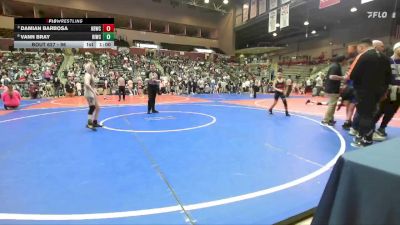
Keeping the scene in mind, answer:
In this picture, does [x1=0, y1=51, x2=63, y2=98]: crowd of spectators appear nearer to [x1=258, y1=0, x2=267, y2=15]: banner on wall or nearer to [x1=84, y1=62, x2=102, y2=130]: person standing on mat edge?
[x1=84, y1=62, x2=102, y2=130]: person standing on mat edge

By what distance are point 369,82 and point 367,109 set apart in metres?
0.47

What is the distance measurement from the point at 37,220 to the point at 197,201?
1.49 metres

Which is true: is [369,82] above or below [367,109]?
above

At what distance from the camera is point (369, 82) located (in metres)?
4.58

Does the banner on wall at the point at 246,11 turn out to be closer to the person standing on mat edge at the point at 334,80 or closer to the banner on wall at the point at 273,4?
the banner on wall at the point at 273,4

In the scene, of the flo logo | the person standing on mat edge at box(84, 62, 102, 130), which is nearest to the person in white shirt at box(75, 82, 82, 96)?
the person standing on mat edge at box(84, 62, 102, 130)

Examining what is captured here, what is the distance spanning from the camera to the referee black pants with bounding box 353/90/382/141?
463cm

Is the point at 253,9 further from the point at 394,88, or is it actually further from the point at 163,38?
the point at 394,88

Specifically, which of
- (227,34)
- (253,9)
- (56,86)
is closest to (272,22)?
(253,9)

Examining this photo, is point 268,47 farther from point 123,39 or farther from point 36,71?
point 36,71


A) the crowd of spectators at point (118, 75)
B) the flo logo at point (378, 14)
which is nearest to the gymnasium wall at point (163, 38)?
the crowd of spectators at point (118, 75)

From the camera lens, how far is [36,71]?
20594 millimetres

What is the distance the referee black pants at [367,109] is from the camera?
4.63 meters
